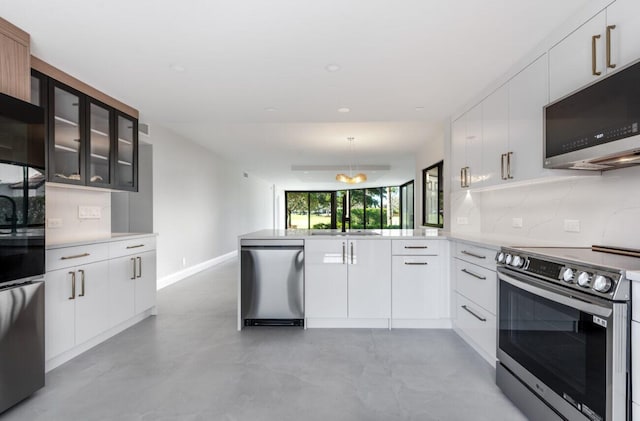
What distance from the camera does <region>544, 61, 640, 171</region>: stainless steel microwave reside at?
1.39 metres

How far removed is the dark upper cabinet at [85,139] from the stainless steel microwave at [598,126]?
3421mm

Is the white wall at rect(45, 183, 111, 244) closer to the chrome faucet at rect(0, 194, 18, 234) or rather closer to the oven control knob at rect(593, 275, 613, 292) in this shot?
the chrome faucet at rect(0, 194, 18, 234)

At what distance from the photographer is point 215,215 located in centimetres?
701

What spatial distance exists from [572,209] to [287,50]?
2.22m

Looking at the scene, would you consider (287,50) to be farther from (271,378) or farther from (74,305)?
(74,305)

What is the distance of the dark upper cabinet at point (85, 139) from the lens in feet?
8.18

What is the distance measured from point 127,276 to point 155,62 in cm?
198

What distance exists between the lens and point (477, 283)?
258cm

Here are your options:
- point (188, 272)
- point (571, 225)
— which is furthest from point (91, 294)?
point (571, 225)

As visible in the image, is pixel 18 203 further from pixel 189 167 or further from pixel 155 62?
pixel 189 167

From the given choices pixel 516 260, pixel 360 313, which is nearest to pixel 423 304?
pixel 360 313

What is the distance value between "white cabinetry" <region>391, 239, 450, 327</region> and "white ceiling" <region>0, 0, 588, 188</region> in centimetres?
147

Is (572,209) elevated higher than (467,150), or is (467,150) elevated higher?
(467,150)

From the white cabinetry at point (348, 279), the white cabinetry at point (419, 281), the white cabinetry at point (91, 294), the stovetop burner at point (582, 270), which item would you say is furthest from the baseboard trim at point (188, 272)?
the stovetop burner at point (582, 270)
